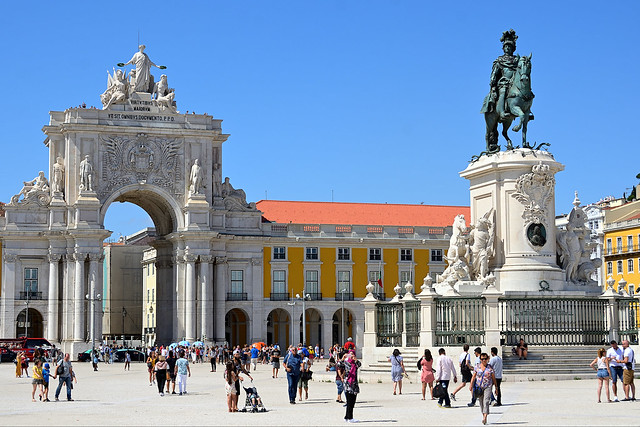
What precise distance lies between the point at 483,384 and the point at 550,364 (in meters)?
10.0

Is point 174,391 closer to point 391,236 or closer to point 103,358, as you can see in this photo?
point 103,358

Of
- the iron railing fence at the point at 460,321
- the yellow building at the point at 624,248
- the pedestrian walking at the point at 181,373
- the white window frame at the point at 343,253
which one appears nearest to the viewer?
the iron railing fence at the point at 460,321

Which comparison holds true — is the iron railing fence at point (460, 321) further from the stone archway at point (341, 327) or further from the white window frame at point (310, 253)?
the stone archway at point (341, 327)

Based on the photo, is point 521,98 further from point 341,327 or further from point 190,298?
point 341,327

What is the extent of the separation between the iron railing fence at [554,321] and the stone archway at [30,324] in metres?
51.2

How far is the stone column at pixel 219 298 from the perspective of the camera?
78.1 metres

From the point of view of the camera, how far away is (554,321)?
30.2 meters

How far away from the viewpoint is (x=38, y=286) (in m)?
75.2

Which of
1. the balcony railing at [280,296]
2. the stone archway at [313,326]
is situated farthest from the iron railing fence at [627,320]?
the stone archway at [313,326]

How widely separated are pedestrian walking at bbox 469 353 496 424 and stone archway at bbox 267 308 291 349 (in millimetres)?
61600

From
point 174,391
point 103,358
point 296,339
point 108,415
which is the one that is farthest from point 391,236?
point 108,415

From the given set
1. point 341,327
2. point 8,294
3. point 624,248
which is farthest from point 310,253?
point 624,248

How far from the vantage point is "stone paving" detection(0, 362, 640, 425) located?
69.6ft

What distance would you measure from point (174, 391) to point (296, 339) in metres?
48.4
